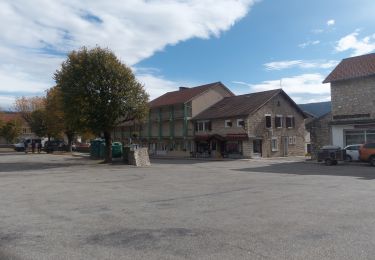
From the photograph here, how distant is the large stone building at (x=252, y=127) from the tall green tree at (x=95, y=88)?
15.4m

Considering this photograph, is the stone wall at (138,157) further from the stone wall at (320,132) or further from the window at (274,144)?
the window at (274,144)

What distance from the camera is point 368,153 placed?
93.0 ft

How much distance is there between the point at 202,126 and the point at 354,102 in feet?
64.4

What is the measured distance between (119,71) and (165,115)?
2175cm

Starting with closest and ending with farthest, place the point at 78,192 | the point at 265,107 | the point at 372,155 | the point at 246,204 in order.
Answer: the point at 246,204, the point at 78,192, the point at 372,155, the point at 265,107

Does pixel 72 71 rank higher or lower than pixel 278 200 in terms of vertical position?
higher

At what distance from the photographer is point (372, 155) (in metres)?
28.1

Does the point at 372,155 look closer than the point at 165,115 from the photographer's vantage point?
Yes

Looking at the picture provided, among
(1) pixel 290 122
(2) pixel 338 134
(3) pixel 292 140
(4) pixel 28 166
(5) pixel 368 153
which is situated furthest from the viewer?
(3) pixel 292 140

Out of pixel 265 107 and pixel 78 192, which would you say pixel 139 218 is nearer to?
pixel 78 192

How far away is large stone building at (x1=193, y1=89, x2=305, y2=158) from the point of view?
44125 millimetres

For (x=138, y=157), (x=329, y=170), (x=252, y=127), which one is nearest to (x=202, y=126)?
(x=252, y=127)

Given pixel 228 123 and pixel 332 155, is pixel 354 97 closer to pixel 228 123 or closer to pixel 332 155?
pixel 332 155

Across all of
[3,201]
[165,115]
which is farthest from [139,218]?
[165,115]
